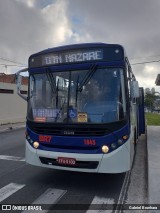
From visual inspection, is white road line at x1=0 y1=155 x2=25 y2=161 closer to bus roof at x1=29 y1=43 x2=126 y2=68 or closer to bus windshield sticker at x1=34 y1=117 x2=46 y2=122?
bus windshield sticker at x1=34 y1=117 x2=46 y2=122

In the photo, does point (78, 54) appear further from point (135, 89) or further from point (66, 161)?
point (66, 161)

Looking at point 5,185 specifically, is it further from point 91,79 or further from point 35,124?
point 91,79

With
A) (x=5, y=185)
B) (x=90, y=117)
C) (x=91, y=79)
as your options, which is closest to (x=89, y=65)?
(x=91, y=79)

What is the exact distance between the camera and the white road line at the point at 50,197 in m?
5.21

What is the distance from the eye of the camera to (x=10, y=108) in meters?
23.8

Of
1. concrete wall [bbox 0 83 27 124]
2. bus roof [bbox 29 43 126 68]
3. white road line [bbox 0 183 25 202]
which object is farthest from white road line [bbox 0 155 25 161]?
concrete wall [bbox 0 83 27 124]

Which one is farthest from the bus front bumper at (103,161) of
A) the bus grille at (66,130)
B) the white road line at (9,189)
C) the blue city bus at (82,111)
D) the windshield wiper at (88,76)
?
the windshield wiper at (88,76)

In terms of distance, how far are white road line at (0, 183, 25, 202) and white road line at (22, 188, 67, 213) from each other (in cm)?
64

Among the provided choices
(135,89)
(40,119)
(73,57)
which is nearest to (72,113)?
(40,119)

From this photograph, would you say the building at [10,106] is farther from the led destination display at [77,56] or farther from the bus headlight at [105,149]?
the bus headlight at [105,149]

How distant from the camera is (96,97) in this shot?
580 centimetres

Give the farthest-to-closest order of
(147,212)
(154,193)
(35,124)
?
1. (35,124)
2. (154,193)
3. (147,212)

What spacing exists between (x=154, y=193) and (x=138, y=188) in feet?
2.30

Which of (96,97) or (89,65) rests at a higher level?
(89,65)
